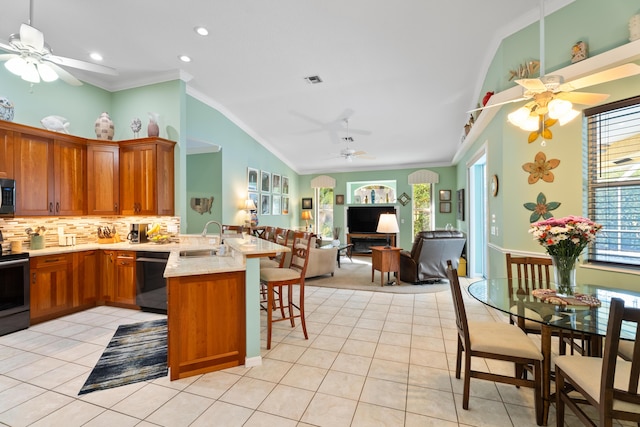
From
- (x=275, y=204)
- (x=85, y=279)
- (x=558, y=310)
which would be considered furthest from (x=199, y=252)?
(x=275, y=204)

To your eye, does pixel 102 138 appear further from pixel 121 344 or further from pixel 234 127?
pixel 121 344

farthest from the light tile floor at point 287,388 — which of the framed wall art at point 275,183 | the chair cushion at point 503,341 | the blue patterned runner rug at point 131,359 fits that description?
the framed wall art at point 275,183

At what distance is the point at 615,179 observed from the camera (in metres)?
2.70

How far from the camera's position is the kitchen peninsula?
2.33m

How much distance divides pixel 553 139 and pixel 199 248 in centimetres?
421

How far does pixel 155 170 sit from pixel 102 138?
0.99 meters

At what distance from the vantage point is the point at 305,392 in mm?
2184

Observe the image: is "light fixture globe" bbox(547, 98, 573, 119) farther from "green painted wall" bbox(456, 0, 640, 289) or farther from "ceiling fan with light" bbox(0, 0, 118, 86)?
"ceiling fan with light" bbox(0, 0, 118, 86)

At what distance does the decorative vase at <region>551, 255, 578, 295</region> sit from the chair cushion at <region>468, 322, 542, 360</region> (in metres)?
0.43

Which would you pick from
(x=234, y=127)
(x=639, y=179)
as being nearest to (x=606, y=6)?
(x=639, y=179)

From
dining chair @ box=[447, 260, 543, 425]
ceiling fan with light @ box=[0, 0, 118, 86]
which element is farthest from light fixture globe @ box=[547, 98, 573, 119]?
ceiling fan with light @ box=[0, 0, 118, 86]

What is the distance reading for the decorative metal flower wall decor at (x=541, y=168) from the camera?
10.2 feet

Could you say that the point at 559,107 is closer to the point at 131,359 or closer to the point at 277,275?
the point at 277,275

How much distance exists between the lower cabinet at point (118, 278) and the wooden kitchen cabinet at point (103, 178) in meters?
0.68
